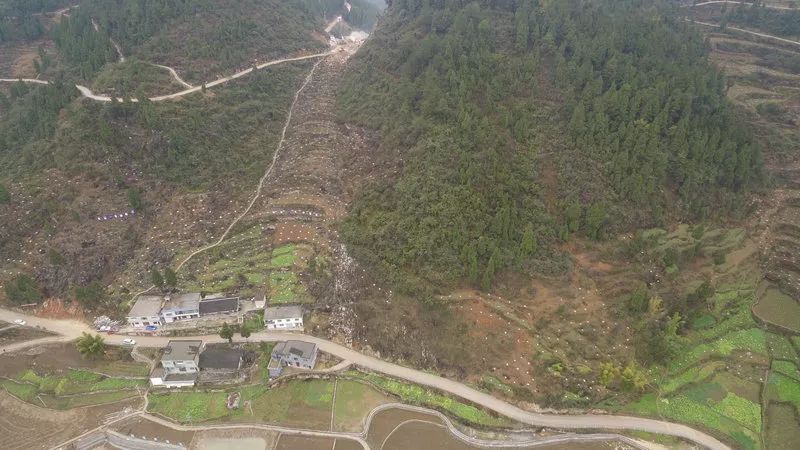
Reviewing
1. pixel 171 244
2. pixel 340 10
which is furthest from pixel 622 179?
pixel 340 10

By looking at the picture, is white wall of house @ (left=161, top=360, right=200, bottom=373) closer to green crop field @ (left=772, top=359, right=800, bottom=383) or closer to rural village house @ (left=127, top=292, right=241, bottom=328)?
A: rural village house @ (left=127, top=292, right=241, bottom=328)

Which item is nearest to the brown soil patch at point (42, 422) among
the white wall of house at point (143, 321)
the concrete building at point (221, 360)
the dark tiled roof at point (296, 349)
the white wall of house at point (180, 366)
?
the white wall of house at point (180, 366)

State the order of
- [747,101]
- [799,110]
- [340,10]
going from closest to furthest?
[799,110] → [747,101] → [340,10]

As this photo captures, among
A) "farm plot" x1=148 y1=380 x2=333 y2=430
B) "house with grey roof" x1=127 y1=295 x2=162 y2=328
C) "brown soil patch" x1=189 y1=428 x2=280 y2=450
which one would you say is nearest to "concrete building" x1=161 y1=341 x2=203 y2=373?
"farm plot" x1=148 y1=380 x2=333 y2=430

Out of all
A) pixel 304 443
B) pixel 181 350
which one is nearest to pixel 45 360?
pixel 181 350

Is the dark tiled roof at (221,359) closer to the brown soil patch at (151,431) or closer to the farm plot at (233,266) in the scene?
the brown soil patch at (151,431)

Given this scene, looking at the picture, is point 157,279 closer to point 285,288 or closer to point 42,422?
point 285,288

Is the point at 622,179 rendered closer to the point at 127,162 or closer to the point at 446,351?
the point at 446,351
